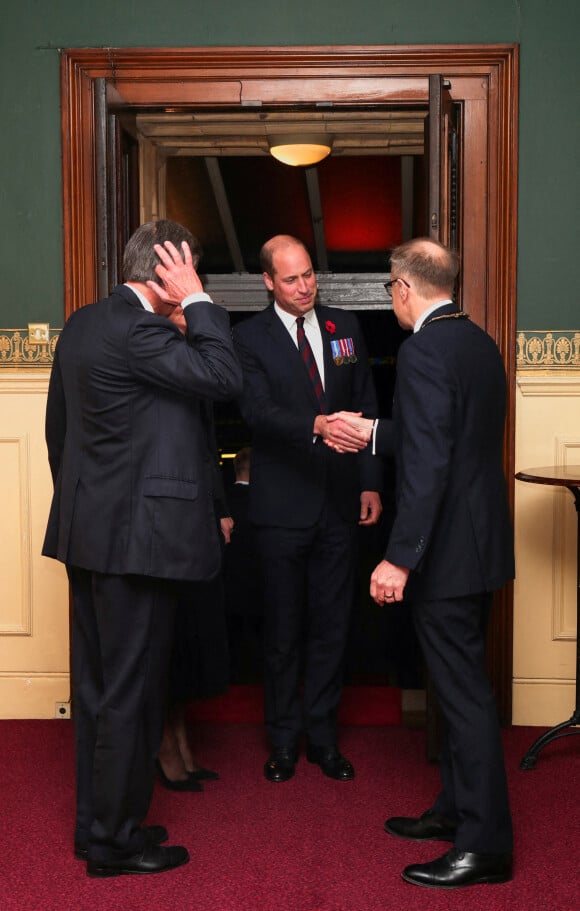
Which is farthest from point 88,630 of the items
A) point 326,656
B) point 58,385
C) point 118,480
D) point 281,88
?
point 281,88

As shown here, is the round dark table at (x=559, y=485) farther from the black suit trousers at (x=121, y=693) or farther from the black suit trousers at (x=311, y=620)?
the black suit trousers at (x=121, y=693)

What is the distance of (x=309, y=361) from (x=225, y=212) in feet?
17.1

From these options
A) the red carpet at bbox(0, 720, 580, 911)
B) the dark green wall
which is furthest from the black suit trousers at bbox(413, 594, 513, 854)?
the dark green wall

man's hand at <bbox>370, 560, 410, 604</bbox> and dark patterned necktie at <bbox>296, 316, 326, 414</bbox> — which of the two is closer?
man's hand at <bbox>370, 560, 410, 604</bbox>

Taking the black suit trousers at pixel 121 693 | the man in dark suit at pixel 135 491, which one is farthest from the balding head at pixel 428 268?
the black suit trousers at pixel 121 693

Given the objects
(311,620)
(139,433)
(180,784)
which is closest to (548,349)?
(311,620)

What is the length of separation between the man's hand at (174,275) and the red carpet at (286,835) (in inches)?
61.3

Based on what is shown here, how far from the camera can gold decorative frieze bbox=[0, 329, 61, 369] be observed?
3.92 metres

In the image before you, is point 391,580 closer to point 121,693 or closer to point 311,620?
point 121,693

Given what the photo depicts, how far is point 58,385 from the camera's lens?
8.73 ft

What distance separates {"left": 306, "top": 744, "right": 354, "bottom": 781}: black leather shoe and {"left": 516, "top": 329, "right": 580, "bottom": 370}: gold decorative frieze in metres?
1.67

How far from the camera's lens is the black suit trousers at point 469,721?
2475 mm

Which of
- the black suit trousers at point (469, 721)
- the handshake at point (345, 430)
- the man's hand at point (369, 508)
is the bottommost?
the black suit trousers at point (469, 721)

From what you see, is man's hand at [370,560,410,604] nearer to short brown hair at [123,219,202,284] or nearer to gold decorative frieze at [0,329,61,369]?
short brown hair at [123,219,202,284]
